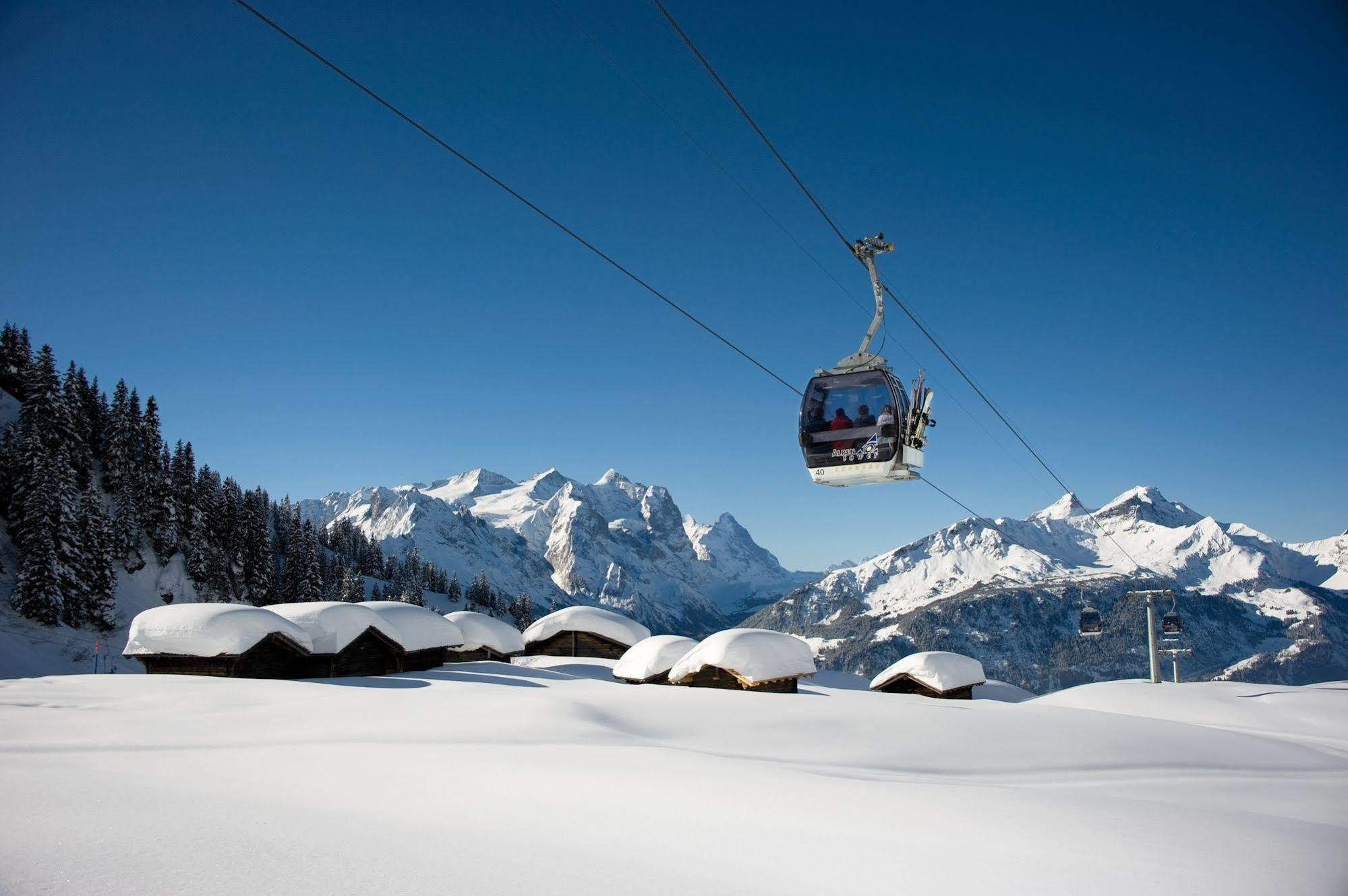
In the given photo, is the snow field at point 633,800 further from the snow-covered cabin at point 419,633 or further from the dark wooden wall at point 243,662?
the snow-covered cabin at point 419,633

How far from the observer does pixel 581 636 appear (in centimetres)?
4769

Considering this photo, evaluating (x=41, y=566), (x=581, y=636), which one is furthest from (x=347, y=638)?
(x=41, y=566)

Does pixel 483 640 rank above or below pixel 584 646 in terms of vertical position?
above

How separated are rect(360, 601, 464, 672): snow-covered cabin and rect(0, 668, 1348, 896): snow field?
1455 cm

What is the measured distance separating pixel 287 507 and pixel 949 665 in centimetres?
9429

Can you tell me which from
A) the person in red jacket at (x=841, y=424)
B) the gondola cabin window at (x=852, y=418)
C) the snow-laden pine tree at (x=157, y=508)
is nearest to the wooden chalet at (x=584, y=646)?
the gondola cabin window at (x=852, y=418)

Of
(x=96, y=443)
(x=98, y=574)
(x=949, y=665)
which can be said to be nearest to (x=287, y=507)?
(x=96, y=443)

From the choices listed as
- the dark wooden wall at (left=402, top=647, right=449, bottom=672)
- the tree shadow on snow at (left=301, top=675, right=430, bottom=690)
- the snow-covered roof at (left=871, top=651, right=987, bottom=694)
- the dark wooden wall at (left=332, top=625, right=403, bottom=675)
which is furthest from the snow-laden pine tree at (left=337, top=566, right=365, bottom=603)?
the snow-covered roof at (left=871, top=651, right=987, bottom=694)

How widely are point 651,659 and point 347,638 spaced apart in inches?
536

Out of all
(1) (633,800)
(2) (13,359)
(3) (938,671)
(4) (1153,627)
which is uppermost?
(2) (13,359)

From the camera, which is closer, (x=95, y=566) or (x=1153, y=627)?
(x=1153, y=627)

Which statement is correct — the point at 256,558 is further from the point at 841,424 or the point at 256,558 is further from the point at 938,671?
the point at 841,424

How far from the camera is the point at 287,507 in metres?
104

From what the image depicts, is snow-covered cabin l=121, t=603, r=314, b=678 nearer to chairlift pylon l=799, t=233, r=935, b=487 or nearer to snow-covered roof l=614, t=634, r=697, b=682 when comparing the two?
snow-covered roof l=614, t=634, r=697, b=682
